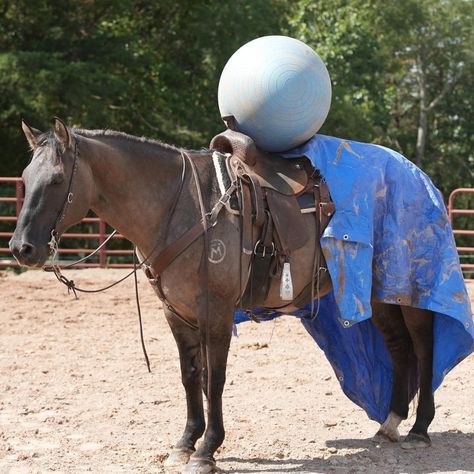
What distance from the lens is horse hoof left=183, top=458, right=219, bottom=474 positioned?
4.13 m

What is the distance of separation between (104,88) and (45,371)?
1083cm

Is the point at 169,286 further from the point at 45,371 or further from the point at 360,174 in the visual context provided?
the point at 45,371

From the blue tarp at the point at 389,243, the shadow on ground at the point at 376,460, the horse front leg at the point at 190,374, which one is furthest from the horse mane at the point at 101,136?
the shadow on ground at the point at 376,460

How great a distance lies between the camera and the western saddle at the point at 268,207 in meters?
4.29

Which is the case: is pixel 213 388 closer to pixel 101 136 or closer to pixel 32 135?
pixel 101 136

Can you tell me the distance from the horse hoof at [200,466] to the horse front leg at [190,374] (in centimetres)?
23

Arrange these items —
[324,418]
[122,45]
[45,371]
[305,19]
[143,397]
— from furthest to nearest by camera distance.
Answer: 1. [305,19]
2. [122,45]
3. [45,371]
4. [143,397]
5. [324,418]

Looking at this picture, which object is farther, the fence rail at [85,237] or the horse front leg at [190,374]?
the fence rail at [85,237]

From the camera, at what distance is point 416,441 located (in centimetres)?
472

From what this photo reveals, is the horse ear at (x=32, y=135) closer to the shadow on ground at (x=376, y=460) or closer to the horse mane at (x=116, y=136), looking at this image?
the horse mane at (x=116, y=136)

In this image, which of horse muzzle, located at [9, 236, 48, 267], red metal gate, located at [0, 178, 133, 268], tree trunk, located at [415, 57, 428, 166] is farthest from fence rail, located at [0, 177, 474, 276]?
horse muzzle, located at [9, 236, 48, 267]

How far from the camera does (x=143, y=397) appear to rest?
5.74 meters

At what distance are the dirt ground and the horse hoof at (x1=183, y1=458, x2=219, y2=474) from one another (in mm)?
140

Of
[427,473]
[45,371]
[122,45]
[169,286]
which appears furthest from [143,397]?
[122,45]
